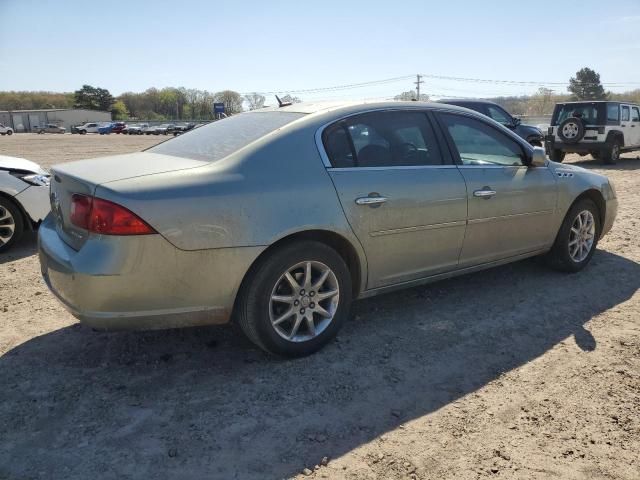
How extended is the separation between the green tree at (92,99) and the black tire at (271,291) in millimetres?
145415

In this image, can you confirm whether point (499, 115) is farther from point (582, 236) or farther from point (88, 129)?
point (88, 129)

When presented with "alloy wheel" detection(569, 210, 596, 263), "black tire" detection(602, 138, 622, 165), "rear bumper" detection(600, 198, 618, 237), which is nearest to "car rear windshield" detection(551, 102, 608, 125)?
"black tire" detection(602, 138, 622, 165)

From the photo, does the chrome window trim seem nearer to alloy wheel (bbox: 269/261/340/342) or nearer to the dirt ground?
alloy wheel (bbox: 269/261/340/342)

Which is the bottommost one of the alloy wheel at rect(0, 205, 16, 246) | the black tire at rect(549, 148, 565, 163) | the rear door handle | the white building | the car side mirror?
the black tire at rect(549, 148, 565, 163)

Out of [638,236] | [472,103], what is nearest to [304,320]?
[638,236]

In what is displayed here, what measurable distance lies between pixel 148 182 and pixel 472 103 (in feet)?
40.0

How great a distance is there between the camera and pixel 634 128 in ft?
52.4

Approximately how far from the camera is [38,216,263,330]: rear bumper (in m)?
2.70

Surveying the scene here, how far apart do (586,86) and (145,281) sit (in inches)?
4171

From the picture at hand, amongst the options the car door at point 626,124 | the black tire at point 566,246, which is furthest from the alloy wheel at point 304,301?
the car door at point 626,124

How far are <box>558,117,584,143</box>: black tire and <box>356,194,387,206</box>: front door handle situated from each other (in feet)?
43.6

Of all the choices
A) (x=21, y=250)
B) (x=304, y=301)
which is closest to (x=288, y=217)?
(x=304, y=301)

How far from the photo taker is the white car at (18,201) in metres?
5.65

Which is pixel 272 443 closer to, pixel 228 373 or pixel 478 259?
pixel 228 373
